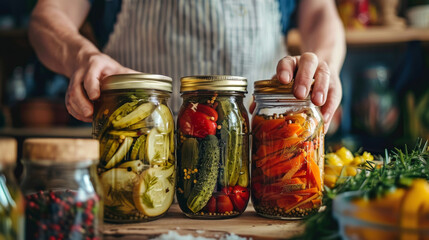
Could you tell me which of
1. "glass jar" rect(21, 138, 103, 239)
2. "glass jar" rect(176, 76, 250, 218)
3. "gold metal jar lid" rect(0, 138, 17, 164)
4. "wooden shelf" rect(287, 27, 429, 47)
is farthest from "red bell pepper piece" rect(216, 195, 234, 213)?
"wooden shelf" rect(287, 27, 429, 47)

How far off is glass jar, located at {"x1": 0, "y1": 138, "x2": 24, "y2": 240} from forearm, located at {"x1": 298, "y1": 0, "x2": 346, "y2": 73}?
2.60ft

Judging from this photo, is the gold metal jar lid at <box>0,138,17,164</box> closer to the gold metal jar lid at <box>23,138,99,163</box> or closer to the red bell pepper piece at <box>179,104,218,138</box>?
the gold metal jar lid at <box>23,138,99,163</box>

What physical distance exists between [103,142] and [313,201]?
36 centimetres

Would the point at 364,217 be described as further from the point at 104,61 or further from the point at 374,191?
the point at 104,61

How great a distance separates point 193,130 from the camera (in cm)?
66

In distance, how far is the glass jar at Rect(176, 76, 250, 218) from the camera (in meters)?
0.66

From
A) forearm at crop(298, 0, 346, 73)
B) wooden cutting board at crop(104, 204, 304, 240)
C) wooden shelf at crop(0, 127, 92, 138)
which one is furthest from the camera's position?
wooden shelf at crop(0, 127, 92, 138)

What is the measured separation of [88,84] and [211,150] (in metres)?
0.24

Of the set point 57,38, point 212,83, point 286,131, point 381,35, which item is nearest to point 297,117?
point 286,131

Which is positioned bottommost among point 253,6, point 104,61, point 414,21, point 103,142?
point 103,142

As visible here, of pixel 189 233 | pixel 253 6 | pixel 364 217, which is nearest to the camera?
pixel 364 217

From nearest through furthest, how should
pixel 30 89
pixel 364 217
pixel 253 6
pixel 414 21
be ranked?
pixel 364 217, pixel 253 6, pixel 414 21, pixel 30 89

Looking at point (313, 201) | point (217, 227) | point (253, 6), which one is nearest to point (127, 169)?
point (217, 227)

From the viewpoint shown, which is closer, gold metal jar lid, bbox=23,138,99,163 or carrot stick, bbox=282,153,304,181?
gold metal jar lid, bbox=23,138,99,163
